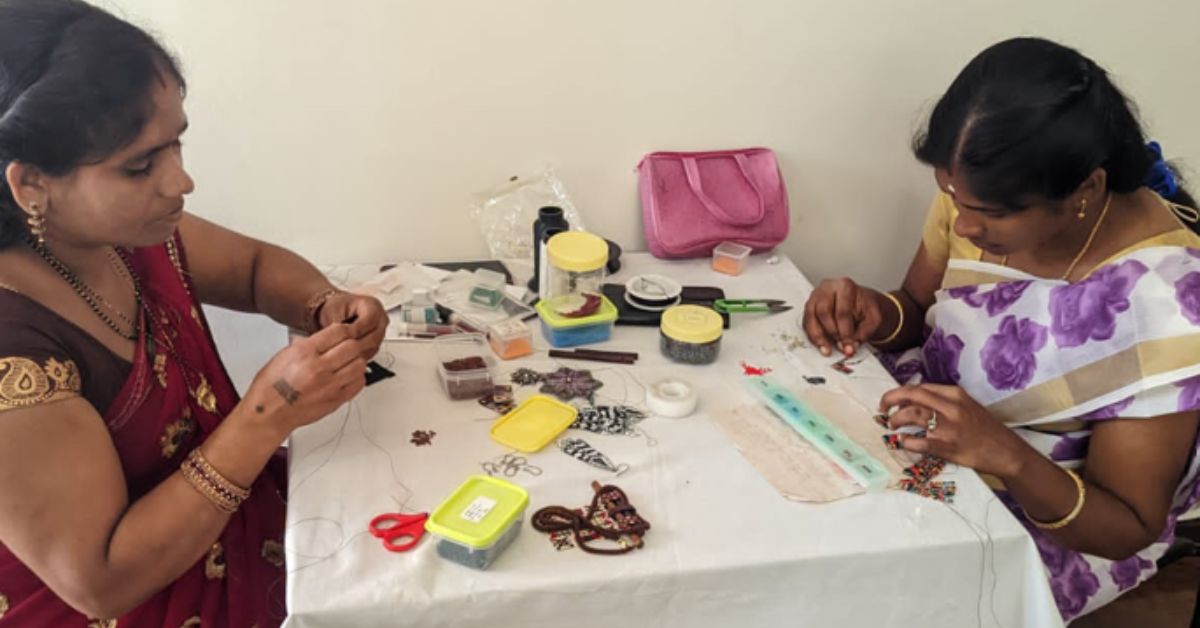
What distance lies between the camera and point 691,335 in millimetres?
1182

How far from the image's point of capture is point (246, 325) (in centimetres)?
161

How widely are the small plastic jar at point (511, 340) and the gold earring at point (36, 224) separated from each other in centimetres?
55

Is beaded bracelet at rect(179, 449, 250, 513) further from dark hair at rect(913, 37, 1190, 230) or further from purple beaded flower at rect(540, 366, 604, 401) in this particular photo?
dark hair at rect(913, 37, 1190, 230)

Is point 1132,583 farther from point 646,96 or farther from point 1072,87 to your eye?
point 646,96

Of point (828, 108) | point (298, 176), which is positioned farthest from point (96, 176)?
point (828, 108)

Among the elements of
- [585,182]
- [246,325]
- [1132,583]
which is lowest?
[1132,583]

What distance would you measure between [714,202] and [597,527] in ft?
2.61

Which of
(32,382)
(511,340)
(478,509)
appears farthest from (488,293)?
(32,382)

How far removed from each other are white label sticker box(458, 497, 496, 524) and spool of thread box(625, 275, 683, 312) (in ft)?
1.67

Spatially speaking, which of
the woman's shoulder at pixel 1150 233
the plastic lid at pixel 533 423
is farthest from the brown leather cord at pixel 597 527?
the woman's shoulder at pixel 1150 233

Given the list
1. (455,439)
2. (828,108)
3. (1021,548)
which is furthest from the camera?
(828,108)

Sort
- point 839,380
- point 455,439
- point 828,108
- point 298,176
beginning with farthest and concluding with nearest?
point 828,108 < point 298,176 < point 839,380 < point 455,439

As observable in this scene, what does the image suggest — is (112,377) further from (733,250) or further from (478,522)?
(733,250)

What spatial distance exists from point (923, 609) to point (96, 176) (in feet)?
3.20
